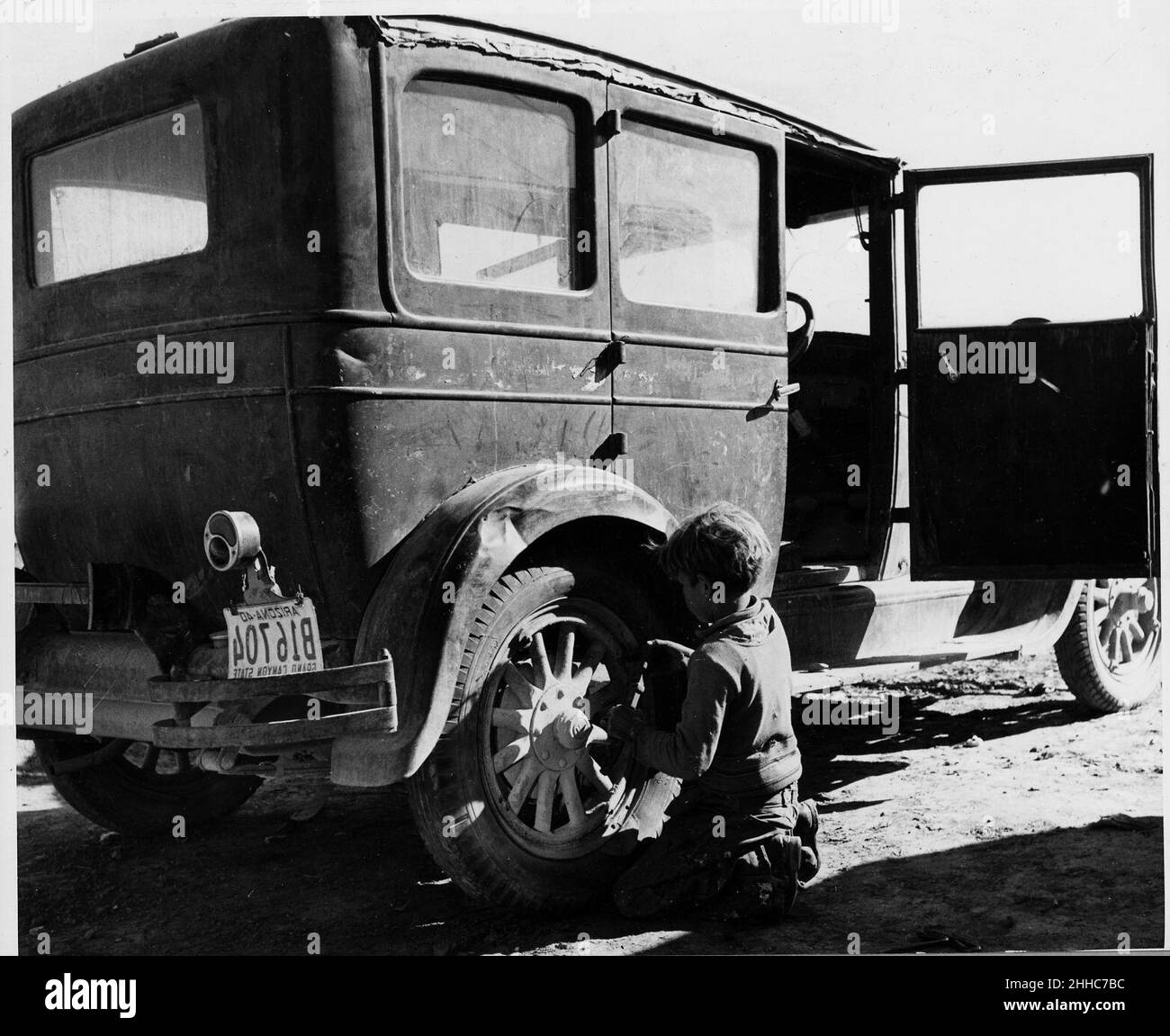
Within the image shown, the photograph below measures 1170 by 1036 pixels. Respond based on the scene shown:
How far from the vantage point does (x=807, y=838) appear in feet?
12.6

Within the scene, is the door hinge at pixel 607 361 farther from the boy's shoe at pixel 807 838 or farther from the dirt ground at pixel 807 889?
the dirt ground at pixel 807 889

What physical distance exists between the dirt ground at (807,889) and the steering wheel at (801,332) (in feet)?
6.03

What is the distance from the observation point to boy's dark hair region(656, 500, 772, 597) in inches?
138

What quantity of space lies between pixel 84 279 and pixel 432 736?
1899mm

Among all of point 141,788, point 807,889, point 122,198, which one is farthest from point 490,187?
point 141,788

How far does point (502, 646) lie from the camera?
351cm

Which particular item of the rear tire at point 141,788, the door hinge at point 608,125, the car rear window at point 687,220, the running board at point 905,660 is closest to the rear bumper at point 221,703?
the rear tire at point 141,788

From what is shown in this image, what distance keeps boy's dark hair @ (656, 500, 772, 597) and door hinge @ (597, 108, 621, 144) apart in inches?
50.0

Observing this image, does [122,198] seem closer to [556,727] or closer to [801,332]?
[556,727]

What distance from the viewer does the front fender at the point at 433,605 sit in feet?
10.7

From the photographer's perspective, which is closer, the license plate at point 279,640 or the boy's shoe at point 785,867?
the license plate at point 279,640

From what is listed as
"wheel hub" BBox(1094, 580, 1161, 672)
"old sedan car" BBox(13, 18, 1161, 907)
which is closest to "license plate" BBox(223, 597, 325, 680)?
"old sedan car" BBox(13, 18, 1161, 907)

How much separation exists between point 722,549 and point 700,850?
873mm
